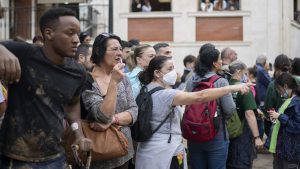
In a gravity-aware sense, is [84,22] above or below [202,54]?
above

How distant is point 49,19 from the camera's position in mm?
3936

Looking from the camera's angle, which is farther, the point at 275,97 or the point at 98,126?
the point at 275,97

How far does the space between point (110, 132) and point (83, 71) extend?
0.93 m

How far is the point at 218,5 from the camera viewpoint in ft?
63.1

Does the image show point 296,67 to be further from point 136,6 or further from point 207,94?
point 136,6

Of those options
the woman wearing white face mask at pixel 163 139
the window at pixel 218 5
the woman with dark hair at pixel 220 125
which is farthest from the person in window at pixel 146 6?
the woman wearing white face mask at pixel 163 139

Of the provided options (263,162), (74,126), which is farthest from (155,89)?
(263,162)

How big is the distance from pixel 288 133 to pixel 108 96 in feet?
10.8

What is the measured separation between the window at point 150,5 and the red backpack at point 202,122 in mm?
13135

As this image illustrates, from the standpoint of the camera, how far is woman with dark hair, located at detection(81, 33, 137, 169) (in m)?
4.72

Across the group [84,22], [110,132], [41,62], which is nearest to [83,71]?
[41,62]

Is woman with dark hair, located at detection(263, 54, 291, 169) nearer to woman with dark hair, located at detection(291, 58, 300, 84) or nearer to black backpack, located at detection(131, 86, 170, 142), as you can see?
woman with dark hair, located at detection(291, 58, 300, 84)

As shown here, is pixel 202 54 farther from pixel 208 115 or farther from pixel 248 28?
pixel 248 28

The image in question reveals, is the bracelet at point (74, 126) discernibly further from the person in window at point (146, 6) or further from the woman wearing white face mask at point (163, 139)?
the person in window at point (146, 6)
